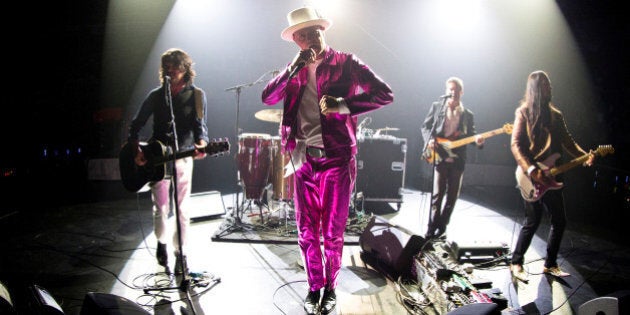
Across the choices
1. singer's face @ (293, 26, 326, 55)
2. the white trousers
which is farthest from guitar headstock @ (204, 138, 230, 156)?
singer's face @ (293, 26, 326, 55)

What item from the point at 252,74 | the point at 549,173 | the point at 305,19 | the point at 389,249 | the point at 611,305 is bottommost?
the point at 389,249

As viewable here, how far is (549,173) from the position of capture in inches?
121

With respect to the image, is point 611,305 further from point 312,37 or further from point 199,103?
point 199,103

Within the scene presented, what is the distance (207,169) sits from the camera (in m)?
8.34

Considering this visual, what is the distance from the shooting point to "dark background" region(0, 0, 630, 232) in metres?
6.46

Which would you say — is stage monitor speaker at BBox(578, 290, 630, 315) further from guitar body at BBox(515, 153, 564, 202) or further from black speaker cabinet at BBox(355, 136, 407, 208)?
black speaker cabinet at BBox(355, 136, 407, 208)

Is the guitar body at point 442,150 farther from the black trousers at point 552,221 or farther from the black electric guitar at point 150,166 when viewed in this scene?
the black electric guitar at point 150,166

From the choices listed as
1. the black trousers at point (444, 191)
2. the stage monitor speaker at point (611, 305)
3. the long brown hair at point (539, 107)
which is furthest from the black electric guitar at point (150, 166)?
the long brown hair at point (539, 107)

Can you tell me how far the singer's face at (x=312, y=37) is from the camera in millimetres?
2301

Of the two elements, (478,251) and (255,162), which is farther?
(255,162)

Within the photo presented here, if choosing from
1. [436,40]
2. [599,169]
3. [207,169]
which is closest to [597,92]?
[599,169]

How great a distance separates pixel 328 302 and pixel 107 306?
A: 4.88 feet

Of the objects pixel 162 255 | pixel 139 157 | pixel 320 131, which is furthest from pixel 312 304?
pixel 139 157

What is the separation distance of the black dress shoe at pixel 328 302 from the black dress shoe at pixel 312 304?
6 centimetres
